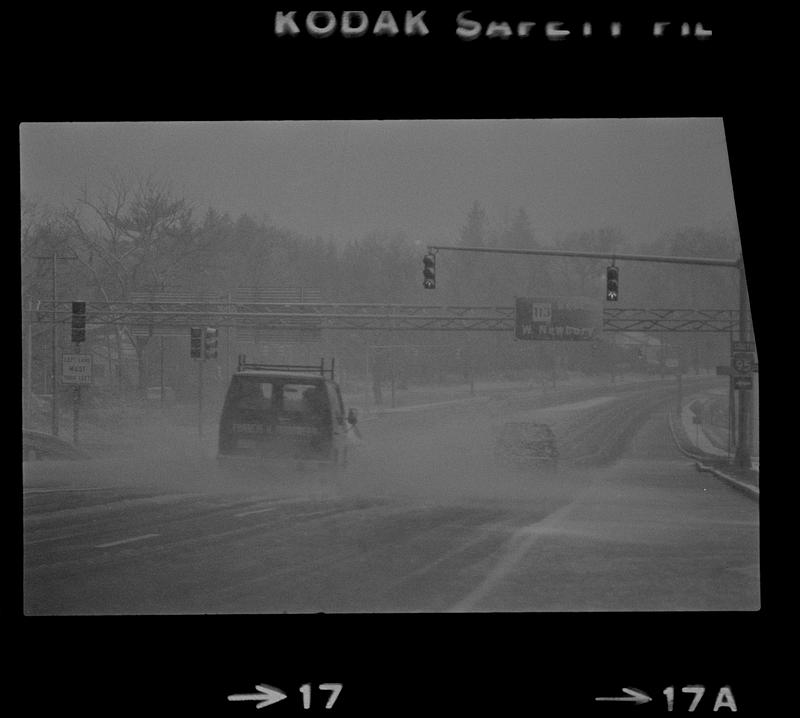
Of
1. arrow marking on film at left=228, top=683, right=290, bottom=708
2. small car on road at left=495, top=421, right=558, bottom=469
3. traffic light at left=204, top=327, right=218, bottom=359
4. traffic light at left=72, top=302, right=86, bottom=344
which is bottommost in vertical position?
arrow marking on film at left=228, top=683, right=290, bottom=708

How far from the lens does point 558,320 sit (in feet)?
36.7

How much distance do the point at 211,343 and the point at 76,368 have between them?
1.39m

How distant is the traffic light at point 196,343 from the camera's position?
440 inches

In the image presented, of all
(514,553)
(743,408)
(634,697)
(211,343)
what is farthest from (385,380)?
(634,697)

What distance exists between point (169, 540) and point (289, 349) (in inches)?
93.9

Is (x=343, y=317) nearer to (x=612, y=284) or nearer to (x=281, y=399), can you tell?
(x=281, y=399)

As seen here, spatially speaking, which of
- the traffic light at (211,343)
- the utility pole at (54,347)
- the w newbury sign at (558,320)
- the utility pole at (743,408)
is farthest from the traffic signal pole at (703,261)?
the utility pole at (54,347)

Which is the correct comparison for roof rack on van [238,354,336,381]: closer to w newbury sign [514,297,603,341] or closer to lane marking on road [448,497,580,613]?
w newbury sign [514,297,603,341]

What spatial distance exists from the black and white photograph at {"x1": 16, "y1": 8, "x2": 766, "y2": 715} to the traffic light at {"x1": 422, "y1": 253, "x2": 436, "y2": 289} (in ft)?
0.11

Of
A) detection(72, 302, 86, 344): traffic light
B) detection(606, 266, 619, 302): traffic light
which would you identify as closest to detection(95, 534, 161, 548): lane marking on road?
detection(72, 302, 86, 344): traffic light

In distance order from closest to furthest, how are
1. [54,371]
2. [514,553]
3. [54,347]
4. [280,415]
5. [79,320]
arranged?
1. [514,553]
2. [54,347]
3. [54,371]
4. [79,320]
5. [280,415]

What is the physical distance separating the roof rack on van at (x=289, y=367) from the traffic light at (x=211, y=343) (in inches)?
11.6

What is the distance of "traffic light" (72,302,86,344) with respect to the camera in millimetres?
10753

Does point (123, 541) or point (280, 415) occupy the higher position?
point (280, 415)
